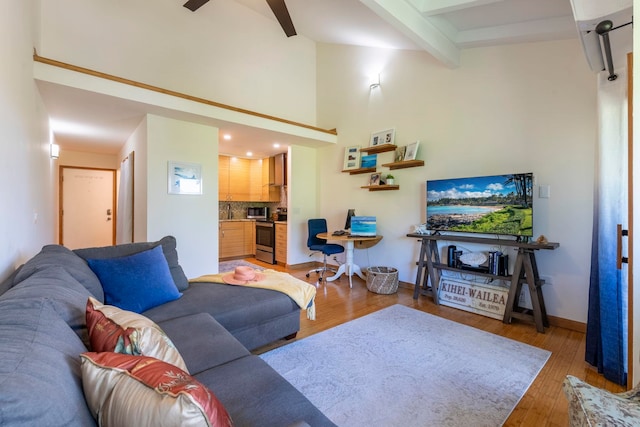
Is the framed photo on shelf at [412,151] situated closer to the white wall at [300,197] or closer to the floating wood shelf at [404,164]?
the floating wood shelf at [404,164]

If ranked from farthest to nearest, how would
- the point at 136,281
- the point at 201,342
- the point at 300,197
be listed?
the point at 300,197 < the point at 136,281 < the point at 201,342

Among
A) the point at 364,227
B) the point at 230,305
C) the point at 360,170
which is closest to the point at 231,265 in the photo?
the point at 364,227

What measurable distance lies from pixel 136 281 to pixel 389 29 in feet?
13.1

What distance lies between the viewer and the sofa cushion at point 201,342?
1371 millimetres

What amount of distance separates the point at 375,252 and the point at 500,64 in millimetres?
2892

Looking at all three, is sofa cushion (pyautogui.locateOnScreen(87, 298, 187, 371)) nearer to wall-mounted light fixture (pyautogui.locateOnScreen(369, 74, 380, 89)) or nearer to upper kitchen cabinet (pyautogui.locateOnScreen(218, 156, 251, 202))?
wall-mounted light fixture (pyautogui.locateOnScreen(369, 74, 380, 89))

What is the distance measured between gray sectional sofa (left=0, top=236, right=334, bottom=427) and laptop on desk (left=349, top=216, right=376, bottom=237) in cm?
210

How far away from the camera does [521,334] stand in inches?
106

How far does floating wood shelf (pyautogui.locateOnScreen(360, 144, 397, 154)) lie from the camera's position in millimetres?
4199

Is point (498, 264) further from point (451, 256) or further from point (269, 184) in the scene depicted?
point (269, 184)

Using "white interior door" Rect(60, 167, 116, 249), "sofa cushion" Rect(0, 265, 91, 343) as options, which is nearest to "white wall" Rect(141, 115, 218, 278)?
"sofa cushion" Rect(0, 265, 91, 343)

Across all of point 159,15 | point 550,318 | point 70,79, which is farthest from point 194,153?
point 550,318

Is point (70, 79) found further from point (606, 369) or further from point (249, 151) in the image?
point (606, 369)

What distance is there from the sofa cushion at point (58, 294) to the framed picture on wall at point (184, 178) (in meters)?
2.52
